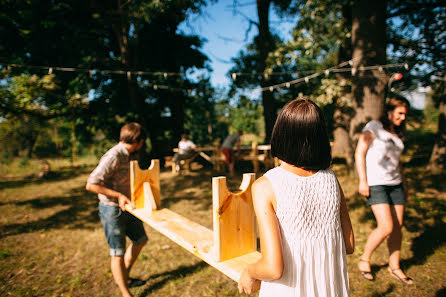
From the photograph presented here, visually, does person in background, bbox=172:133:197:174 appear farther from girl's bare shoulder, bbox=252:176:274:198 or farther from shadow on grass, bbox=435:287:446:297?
girl's bare shoulder, bbox=252:176:274:198

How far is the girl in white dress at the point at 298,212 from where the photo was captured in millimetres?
1026

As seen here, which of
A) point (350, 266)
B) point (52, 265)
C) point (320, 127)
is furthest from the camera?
point (52, 265)

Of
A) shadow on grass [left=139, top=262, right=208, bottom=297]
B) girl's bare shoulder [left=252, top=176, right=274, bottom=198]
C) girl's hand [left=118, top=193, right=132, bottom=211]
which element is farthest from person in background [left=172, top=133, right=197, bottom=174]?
girl's bare shoulder [left=252, top=176, right=274, bottom=198]

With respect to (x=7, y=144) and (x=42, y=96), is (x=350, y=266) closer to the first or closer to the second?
(x=42, y=96)

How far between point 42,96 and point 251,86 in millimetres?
19094

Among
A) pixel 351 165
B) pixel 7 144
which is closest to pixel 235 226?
pixel 351 165

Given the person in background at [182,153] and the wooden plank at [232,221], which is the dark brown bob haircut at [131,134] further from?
the person in background at [182,153]

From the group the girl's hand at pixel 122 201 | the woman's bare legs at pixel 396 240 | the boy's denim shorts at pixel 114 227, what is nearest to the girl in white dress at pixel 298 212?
the girl's hand at pixel 122 201

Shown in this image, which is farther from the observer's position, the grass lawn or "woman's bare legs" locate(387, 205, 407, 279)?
the grass lawn

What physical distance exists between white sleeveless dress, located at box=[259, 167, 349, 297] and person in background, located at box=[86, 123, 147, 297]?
5.88 ft

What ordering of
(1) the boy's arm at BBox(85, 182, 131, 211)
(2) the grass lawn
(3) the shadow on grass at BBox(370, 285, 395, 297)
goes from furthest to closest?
1. (2) the grass lawn
2. (3) the shadow on grass at BBox(370, 285, 395, 297)
3. (1) the boy's arm at BBox(85, 182, 131, 211)

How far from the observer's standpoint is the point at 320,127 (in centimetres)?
105

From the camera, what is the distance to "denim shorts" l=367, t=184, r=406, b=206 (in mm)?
2504

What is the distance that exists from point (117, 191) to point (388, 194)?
283cm
